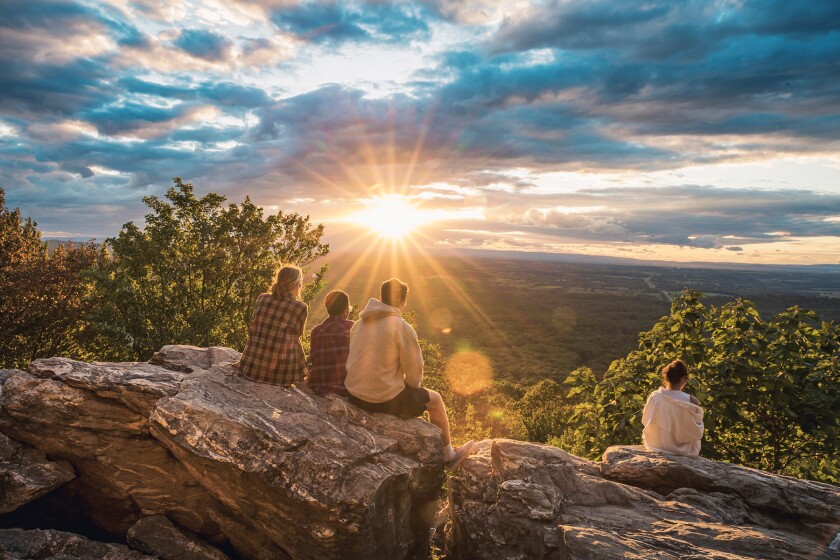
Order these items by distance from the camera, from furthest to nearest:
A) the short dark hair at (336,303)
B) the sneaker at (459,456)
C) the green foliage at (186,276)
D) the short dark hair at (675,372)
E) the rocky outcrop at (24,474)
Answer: the green foliage at (186,276) → the short dark hair at (336,303) → the short dark hair at (675,372) → the sneaker at (459,456) → the rocky outcrop at (24,474)

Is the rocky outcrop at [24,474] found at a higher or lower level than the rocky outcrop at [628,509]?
lower

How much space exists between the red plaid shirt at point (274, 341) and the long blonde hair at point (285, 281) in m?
0.12

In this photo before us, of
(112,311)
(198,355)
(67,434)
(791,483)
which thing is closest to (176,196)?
(112,311)

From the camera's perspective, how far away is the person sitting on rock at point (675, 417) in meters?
8.91

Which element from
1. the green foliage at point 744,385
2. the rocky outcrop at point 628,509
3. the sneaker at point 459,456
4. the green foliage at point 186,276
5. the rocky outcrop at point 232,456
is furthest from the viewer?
the green foliage at point 186,276

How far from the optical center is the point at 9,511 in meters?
7.73

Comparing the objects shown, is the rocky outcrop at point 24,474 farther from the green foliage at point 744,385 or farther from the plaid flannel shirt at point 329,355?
the green foliage at point 744,385

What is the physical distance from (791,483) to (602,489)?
3471 millimetres

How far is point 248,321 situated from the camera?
24094 mm

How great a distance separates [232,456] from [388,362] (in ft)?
10.0

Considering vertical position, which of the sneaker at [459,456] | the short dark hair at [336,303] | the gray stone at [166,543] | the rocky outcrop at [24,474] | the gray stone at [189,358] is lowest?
the gray stone at [166,543]


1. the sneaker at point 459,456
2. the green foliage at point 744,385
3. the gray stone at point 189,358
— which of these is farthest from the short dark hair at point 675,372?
the gray stone at point 189,358

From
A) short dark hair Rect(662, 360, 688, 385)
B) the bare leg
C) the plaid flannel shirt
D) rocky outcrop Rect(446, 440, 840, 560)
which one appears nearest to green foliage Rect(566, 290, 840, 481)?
short dark hair Rect(662, 360, 688, 385)

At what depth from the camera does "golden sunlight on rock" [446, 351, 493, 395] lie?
233ft
